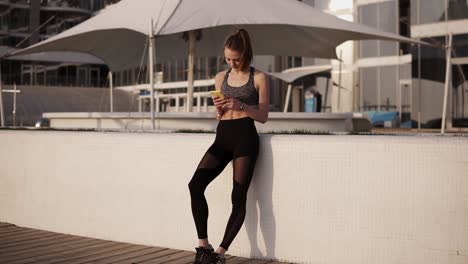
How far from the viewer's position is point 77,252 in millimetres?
4184

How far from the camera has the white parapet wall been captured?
3303mm

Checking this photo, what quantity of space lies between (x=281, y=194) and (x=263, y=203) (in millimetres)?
153

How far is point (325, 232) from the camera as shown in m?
3.66

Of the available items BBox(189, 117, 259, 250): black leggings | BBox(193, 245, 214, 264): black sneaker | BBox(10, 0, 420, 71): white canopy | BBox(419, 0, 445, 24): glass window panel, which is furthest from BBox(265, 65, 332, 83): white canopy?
BBox(193, 245, 214, 264): black sneaker

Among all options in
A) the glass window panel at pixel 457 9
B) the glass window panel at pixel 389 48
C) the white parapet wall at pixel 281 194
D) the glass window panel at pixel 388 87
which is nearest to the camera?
the white parapet wall at pixel 281 194

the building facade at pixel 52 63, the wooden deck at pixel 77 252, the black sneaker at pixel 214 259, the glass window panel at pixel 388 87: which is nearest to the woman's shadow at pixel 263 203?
the wooden deck at pixel 77 252

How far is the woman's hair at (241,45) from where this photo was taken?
3672 millimetres

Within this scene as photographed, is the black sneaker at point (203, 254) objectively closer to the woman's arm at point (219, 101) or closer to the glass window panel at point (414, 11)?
the woman's arm at point (219, 101)

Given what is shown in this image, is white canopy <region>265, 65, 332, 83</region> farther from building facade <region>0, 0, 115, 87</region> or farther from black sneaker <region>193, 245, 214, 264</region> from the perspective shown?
building facade <region>0, 0, 115, 87</region>

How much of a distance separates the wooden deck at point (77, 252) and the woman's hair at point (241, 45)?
53.8 inches

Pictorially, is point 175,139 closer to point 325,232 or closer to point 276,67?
point 325,232

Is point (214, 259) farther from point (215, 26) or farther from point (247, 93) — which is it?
point (215, 26)

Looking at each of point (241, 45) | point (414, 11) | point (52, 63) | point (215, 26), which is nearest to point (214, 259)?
point (241, 45)

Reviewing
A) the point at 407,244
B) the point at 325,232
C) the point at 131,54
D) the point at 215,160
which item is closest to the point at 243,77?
the point at 215,160
